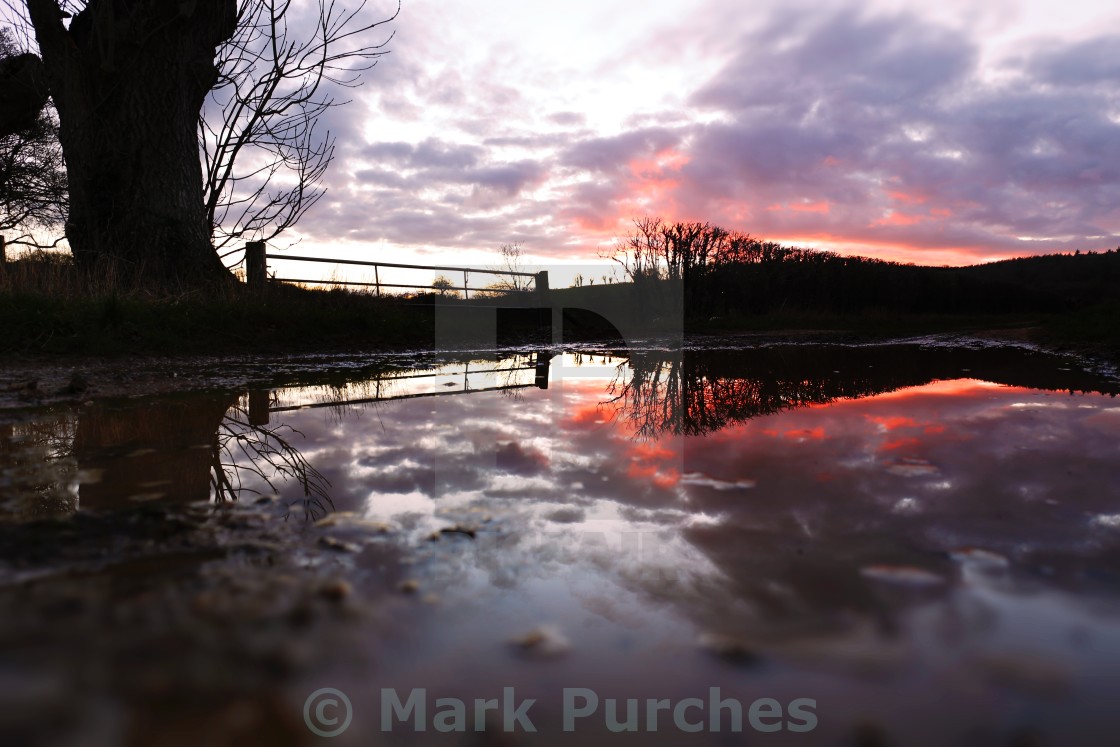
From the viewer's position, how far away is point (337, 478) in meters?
1.86

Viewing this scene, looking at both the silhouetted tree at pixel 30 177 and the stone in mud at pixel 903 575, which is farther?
the silhouetted tree at pixel 30 177

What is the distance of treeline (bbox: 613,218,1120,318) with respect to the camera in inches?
664

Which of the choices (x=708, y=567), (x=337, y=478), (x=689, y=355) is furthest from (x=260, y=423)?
(x=689, y=355)

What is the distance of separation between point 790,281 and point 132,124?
753 inches

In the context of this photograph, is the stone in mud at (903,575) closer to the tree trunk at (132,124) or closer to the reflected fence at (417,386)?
the reflected fence at (417,386)

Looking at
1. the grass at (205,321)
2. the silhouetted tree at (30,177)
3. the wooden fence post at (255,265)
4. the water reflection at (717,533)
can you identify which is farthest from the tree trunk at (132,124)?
the silhouetted tree at (30,177)

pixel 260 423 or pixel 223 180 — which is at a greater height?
pixel 223 180

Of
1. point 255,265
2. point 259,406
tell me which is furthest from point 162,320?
point 255,265

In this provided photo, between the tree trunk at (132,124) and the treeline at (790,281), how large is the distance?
11220 millimetres

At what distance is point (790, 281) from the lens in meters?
20.6

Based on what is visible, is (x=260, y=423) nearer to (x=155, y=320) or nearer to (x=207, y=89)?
(x=155, y=320)

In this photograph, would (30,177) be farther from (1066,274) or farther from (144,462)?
(1066,274)

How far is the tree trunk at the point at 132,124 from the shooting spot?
680 centimetres

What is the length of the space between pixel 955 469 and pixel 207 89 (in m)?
8.85
